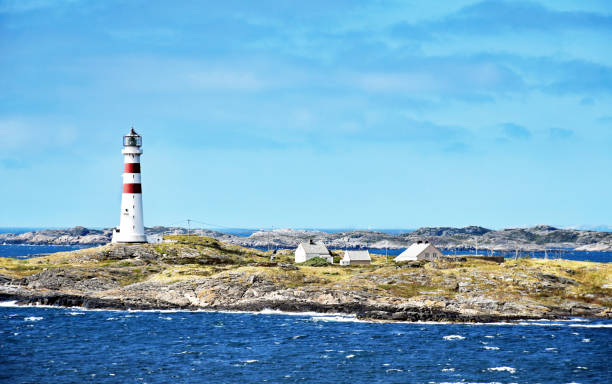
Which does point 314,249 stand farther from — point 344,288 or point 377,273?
point 344,288

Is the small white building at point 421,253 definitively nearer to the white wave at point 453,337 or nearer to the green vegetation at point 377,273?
the green vegetation at point 377,273

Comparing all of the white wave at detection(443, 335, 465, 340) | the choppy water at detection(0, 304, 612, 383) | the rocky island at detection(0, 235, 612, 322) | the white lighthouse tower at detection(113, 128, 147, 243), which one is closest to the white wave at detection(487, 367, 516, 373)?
the choppy water at detection(0, 304, 612, 383)

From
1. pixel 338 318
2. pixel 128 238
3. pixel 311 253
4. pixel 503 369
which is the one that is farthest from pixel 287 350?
pixel 128 238

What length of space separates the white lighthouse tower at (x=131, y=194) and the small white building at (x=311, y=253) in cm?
2941

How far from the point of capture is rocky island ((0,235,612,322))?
92375 millimetres

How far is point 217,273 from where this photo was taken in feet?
360

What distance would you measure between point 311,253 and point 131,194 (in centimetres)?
3414

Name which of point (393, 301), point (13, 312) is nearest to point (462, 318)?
point (393, 301)

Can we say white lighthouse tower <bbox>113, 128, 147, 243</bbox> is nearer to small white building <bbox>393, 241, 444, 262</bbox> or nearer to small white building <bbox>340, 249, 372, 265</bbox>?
small white building <bbox>340, 249, 372, 265</bbox>

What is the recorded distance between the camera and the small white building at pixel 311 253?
134 meters

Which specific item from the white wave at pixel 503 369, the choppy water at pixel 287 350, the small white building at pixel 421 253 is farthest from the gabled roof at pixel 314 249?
the white wave at pixel 503 369

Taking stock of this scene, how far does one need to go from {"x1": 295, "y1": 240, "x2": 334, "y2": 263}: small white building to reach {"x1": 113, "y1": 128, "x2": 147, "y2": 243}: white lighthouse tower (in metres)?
29.4

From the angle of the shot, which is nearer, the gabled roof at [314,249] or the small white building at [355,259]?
the small white building at [355,259]

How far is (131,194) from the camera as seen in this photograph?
127m
